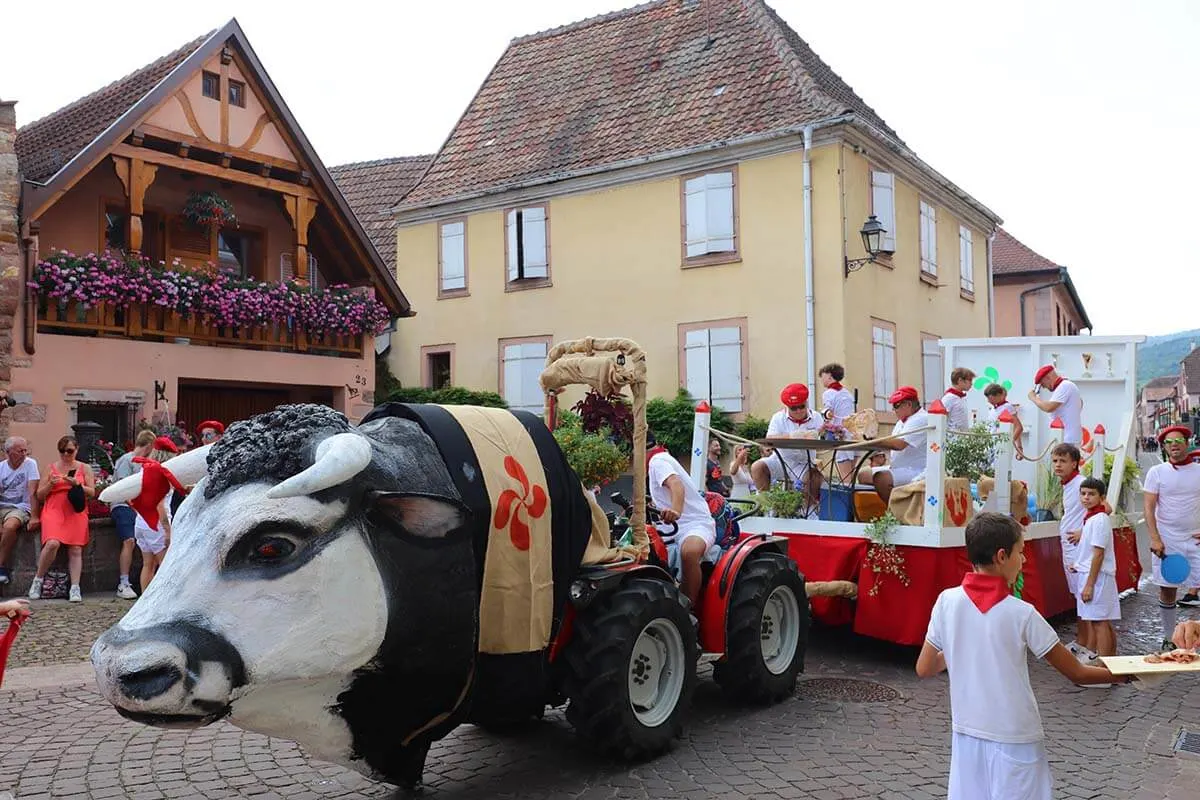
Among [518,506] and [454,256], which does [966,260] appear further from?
[518,506]

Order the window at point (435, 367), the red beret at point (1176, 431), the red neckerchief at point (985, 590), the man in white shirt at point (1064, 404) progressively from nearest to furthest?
1. the red neckerchief at point (985, 590)
2. the red beret at point (1176, 431)
3. the man in white shirt at point (1064, 404)
4. the window at point (435, 367)

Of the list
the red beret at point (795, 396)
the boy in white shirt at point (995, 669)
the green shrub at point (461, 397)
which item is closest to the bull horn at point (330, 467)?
the boy in white shirt at point (995, 669)

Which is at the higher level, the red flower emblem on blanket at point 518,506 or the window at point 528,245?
the window at point 528,245

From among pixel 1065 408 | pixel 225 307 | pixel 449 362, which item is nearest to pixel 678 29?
pixel 449 362

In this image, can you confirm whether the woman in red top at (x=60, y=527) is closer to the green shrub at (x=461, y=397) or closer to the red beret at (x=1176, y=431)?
the green shrub at (x=461, y=397)

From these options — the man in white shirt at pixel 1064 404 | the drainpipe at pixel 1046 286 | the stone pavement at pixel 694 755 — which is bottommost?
the stone pavement at pixel 694 755

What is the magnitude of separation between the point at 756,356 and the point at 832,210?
113 inches

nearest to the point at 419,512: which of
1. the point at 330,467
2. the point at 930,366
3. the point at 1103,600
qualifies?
the point at 330,467

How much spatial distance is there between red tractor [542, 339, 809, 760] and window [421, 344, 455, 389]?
55.3 ft

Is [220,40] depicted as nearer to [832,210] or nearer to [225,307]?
[225,307]

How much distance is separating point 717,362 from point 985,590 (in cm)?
1535

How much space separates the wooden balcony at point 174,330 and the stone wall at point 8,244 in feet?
2.11

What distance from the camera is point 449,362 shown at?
2291 cm

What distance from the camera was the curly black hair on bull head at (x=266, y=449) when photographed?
12.4 ft
